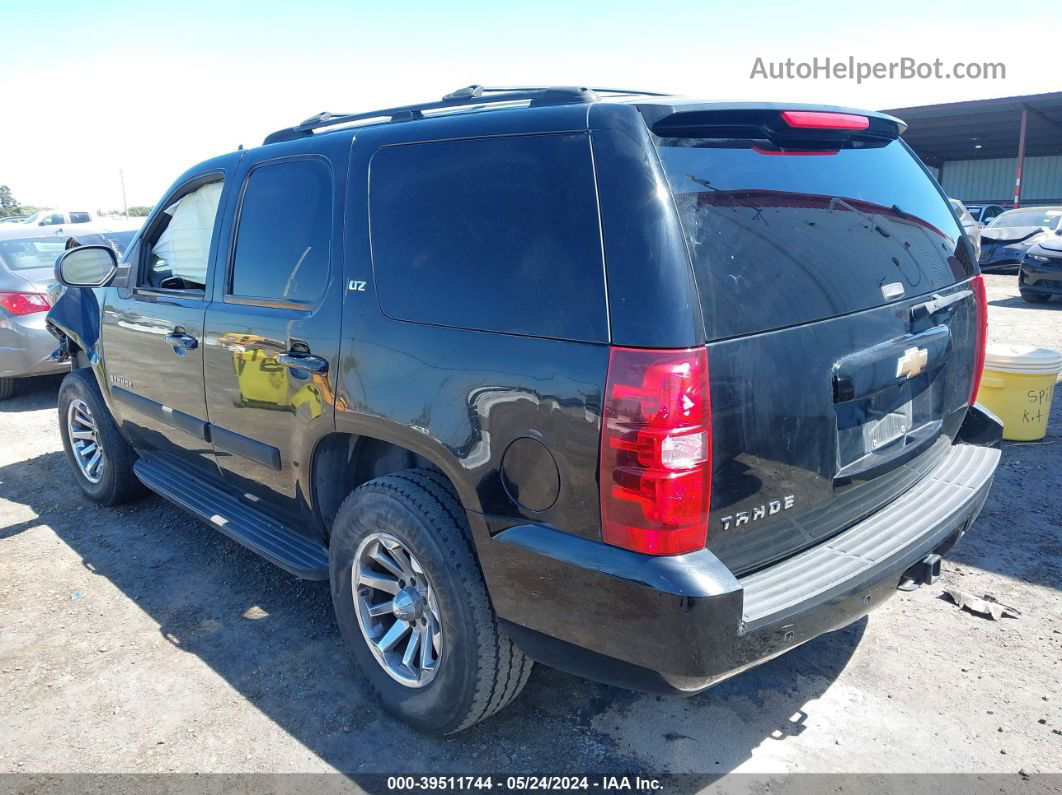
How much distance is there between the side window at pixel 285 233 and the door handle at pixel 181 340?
1.20 ft

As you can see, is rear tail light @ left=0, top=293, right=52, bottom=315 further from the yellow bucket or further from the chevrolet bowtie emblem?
the yellow bucket

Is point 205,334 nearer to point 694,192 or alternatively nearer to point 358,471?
point 358,471

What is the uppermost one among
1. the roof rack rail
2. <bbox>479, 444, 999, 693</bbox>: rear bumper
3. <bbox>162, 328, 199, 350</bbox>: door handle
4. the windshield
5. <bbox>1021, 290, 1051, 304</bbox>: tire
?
the roof rack rail

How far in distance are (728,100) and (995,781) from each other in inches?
89.2

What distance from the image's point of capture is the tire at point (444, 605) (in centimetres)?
247

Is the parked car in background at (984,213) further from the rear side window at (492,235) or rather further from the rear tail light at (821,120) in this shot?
→ the rear side window at (492,235)

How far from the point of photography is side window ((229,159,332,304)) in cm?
304

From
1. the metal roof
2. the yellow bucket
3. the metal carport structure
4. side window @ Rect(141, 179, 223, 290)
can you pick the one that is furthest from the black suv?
the metal carport structure

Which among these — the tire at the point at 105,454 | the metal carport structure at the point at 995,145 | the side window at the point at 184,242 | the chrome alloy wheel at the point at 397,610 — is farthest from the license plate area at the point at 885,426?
the metal carport structure at the point at 995,145

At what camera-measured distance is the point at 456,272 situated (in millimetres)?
2486

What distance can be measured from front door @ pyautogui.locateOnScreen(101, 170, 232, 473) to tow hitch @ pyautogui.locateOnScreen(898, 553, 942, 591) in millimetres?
3014

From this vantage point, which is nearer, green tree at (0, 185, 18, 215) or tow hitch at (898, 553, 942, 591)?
tow hitch at (898, 553, 942, 591)

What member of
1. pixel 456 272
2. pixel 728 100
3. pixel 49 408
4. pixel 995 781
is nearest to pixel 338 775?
pixel 456 272

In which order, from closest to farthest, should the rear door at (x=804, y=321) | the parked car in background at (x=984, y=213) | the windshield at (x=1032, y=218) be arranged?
the rear door at (x=804, y=321) < the windshield at (x=1032, y=218) < the parked car in background at (x=984, y=213)
